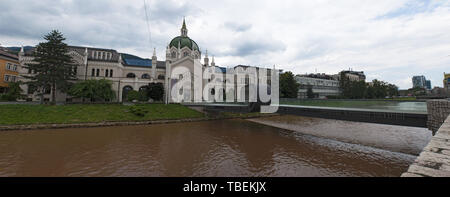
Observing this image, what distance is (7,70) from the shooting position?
34750 mm

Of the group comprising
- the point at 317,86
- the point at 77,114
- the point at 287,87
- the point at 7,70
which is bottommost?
the point at 77,114

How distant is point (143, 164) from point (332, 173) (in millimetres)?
9620

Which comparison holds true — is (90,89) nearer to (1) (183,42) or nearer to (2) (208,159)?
(1) (183,42)

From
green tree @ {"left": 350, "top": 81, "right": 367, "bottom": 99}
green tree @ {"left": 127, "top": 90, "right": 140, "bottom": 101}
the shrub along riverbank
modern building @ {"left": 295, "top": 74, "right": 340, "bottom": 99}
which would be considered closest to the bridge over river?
the shrub along riverbank

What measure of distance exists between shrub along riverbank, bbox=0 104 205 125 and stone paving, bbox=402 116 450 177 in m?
27.1

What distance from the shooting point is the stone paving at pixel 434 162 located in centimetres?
274

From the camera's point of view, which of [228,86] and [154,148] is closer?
[154,148]

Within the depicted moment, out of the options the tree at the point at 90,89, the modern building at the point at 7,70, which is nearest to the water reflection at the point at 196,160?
the tree at the point at 90,89

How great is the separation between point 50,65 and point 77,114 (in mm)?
15254

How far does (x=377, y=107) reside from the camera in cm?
1138

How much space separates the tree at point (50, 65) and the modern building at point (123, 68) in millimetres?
7307

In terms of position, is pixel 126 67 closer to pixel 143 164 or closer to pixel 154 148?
pixel 154 148

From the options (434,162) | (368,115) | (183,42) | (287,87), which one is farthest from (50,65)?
(287,87)
